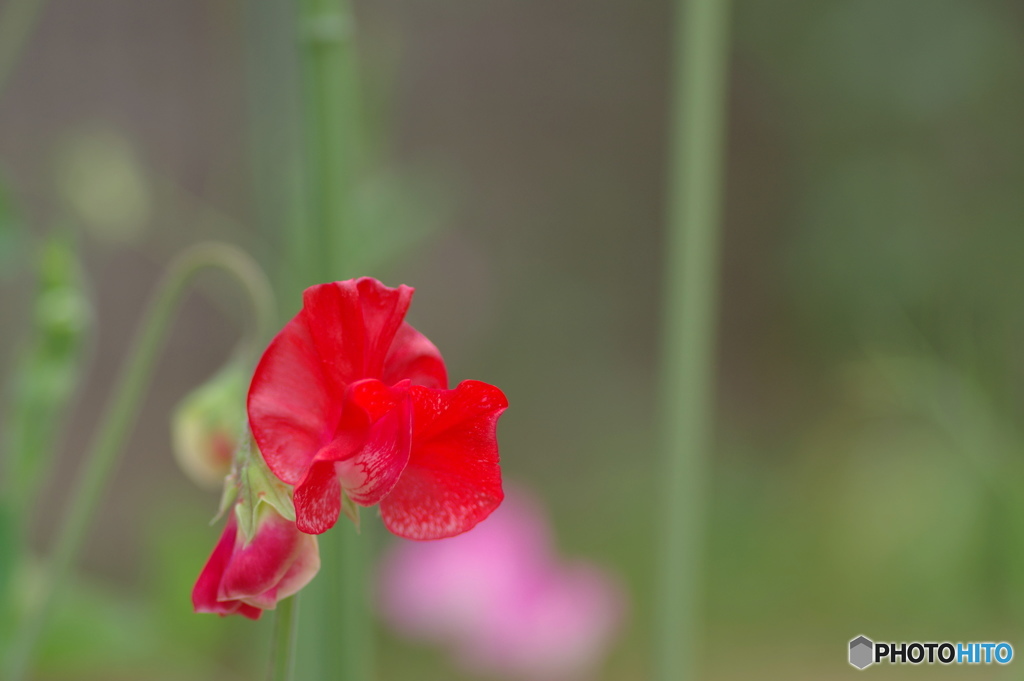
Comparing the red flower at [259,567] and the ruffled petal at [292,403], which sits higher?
the ruffled petal at [292,403]

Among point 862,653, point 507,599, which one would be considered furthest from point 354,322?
point 507,599

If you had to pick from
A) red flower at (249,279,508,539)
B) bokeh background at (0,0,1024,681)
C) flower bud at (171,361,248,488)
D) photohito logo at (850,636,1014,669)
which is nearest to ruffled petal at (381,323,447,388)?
red flower at (249,279,508,539)

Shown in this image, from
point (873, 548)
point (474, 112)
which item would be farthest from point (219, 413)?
point (474, 112)

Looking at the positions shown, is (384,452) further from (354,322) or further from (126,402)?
(126,402)

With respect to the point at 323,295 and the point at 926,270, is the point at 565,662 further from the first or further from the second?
the point at 926,270

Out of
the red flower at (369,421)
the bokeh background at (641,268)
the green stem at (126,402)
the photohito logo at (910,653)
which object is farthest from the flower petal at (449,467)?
the bokeh background at (641,268)

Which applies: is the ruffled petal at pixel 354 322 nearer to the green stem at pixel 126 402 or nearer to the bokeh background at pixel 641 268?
the green stem at pixel 126 402
